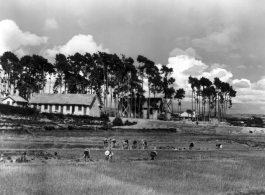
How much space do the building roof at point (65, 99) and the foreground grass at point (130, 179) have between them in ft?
171

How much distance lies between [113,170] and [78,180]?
163 inches

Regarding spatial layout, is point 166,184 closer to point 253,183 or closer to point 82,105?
point 253,183

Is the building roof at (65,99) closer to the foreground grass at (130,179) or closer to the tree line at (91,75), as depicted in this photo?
the tree line at (91,75)

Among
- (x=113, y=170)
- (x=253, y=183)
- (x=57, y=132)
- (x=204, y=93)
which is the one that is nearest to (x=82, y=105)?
(x=57, y=132)

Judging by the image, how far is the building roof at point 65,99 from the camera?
72562mm

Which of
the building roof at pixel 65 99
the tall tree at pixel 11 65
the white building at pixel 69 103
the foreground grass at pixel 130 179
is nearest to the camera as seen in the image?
the foreground grass at pixel 130 179

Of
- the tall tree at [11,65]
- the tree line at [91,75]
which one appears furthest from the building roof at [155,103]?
the tall tree at [11,65]

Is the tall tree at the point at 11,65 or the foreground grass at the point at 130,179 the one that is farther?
the tall tree at the point at 11,65

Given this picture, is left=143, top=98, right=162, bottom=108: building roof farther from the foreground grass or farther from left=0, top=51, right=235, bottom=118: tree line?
the foreground grass

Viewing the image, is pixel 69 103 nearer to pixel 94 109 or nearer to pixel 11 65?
pixel 94 109

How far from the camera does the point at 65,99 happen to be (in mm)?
74062

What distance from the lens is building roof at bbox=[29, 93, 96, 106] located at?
72562 millimetres

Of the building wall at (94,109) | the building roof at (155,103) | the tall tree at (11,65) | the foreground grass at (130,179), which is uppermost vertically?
the tall tree at (11,65)

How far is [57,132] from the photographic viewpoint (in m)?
44.7
